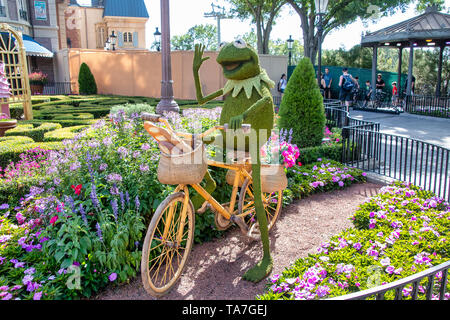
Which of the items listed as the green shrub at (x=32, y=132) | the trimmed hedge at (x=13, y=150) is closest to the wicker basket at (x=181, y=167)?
the trimmed hedge at (x=13, y=150)

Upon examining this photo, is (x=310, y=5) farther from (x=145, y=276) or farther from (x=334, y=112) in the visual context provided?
(x=145, y=276)

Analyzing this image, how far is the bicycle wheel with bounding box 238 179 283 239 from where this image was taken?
13.9 ft

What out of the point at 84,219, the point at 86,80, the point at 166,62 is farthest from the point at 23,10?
the point at 84,219

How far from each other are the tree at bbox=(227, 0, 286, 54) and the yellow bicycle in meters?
22.4

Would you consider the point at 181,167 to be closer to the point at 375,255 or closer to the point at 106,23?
the point at 375,255

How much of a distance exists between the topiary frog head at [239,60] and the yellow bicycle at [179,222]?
0.78m

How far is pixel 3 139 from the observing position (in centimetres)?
743

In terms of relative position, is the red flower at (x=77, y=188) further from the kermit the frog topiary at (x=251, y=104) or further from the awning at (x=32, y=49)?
the awning at (x=32, y=49)

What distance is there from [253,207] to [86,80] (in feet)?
66.7

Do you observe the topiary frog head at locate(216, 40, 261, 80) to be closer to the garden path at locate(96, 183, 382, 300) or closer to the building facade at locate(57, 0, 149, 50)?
the garden path at locate(96, 183, 382, 300)

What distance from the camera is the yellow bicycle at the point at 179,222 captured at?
3.12 metres

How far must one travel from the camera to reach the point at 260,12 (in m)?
25.4

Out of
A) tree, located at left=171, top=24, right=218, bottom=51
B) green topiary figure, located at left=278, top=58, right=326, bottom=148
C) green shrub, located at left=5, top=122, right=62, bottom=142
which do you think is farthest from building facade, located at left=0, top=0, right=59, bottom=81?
tree, located at left=171, top=24, right=218, bottom=51
